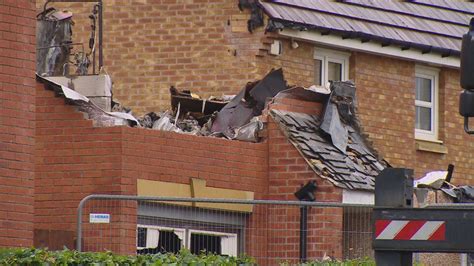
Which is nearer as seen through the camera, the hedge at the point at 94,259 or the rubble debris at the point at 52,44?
the hedge at the point at 94,259

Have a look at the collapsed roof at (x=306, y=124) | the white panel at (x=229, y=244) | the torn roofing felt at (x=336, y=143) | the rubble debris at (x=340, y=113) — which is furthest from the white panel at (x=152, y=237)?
the rubble debris at (x=340, y=113)

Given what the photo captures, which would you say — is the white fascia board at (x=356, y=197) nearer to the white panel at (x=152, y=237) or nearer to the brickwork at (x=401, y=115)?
the white panel at (x=152, y=237)

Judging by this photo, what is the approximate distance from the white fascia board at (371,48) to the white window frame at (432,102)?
0.92 ft

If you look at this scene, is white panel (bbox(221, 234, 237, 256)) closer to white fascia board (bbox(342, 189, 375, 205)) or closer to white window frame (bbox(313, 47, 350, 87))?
white fascia board (bbox(342, 189, 375, 205))

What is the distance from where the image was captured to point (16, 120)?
16.5 m

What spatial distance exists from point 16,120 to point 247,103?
21.5 feet

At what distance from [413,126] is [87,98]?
781 centimetres

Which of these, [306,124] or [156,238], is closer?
[156,238]

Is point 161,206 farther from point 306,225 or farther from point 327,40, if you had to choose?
point 327,40

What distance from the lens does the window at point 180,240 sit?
18.4m

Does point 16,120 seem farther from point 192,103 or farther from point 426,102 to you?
point 426,102

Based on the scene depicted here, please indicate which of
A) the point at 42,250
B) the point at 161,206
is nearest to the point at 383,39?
the point at 161,206

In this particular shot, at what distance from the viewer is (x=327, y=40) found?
83.4 ft

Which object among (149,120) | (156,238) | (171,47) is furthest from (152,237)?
(171,47)
